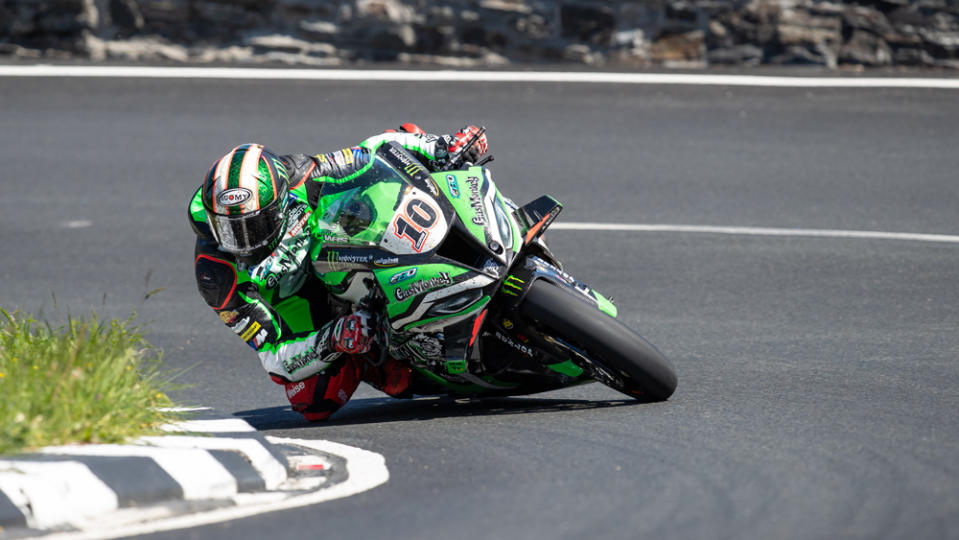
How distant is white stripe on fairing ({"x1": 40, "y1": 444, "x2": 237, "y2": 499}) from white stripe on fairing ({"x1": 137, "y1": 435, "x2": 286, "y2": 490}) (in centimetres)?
13

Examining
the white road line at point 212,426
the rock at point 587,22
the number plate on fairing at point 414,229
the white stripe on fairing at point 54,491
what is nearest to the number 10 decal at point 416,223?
the number plate on fairing at point 414,229

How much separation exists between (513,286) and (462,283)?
0.24m

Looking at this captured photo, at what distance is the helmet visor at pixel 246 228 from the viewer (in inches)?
199

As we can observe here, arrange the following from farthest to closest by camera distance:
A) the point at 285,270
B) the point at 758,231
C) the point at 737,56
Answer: the point at 737,56, the point at 758,231, the point at 285,270

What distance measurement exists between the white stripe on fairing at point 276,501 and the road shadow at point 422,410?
96 cm

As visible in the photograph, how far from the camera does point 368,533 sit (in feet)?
12.0

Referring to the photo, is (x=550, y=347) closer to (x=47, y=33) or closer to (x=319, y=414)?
(x=319, y=414)

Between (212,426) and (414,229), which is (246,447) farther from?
(414,229)

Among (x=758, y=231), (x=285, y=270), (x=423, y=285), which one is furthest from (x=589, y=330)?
(x=758, y=231)

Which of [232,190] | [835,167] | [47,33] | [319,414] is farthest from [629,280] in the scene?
[47,33]

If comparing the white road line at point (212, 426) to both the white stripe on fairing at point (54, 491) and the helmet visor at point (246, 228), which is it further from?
the white stripe on fairing at point (54, 491)

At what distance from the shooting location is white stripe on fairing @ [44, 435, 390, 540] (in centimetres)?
367

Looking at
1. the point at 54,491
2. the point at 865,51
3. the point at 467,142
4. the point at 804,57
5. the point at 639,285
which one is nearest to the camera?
the point at 54,491

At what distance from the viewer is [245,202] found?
5031mm
